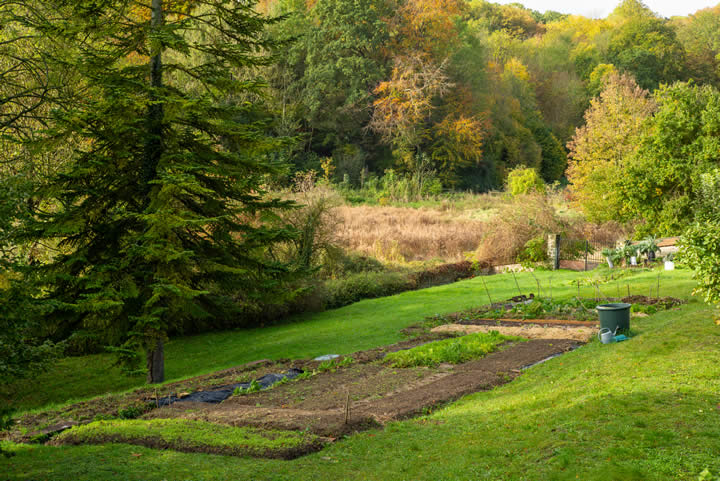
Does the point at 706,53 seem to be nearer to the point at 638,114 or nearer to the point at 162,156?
the point at 638,114

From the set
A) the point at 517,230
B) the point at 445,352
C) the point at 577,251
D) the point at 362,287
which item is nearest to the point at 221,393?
the point at 445,352

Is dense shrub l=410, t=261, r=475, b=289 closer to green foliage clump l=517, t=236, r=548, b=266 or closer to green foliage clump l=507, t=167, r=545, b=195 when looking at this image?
green foliage clump l=517, t=236, r=548, b=266

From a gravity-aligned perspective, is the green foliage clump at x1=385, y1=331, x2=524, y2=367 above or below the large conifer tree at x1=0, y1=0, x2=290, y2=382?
below

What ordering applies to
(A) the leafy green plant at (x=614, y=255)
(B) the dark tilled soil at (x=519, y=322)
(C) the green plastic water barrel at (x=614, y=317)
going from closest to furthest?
(C) the green plastic water barrel at (x=614, y=317), (B) the dark tilled soil at (x=519, y=322), (A) the leafy green plant at (x=614, y=255)

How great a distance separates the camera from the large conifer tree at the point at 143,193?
12023mm

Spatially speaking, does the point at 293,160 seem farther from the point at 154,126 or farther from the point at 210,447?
the point at 210,447

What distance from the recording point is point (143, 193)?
13320 mm

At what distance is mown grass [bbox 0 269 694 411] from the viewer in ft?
45.7

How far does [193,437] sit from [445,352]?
6105mm

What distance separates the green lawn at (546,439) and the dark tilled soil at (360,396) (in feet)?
1.50

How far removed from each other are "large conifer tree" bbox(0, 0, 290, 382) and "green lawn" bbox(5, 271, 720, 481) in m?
4.41

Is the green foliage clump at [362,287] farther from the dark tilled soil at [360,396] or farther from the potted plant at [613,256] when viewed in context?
the dark tilled soil at [360,396]

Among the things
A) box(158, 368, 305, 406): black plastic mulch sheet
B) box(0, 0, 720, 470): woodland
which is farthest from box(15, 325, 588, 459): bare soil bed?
box(0, 0, 720, 470): woodland

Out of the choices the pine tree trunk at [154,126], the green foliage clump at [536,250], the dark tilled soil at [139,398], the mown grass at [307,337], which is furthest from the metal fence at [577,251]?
the pine tree trunk at [154,126]
